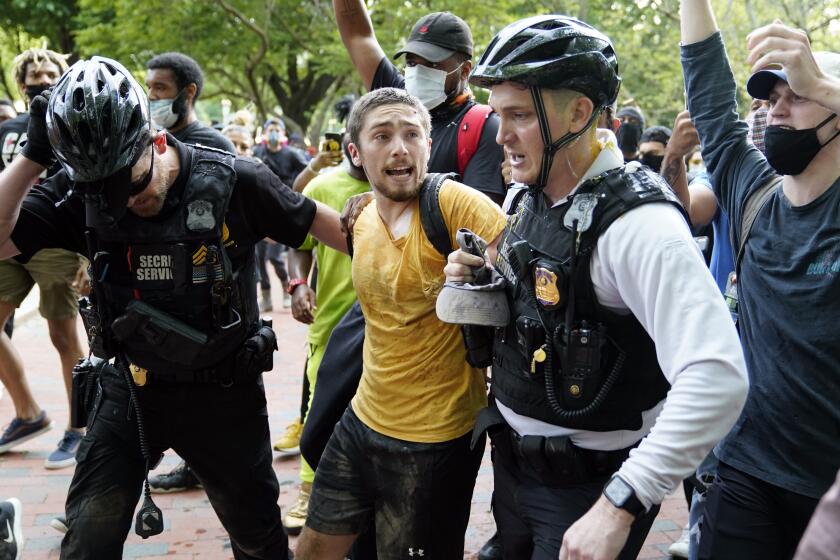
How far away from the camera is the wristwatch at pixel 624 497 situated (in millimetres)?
1845

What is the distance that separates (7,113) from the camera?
7.61 m

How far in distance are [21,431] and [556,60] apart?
473 centimetres

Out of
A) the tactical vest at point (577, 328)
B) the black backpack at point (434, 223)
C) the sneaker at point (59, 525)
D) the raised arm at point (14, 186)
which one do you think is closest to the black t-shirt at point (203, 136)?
the raised arm at point (14, 186)

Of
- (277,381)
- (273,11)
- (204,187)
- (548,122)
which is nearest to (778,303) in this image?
(548,122)

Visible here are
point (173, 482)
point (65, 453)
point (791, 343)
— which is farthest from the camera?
point (65, 453)

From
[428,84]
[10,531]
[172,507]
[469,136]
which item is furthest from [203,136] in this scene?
[10,531]

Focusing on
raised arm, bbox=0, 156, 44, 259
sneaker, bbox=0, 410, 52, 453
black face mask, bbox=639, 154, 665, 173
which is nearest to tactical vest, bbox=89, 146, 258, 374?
raised arm, bbox=0, 156, 44, 259

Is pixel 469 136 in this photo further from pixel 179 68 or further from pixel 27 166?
pixel 179 68

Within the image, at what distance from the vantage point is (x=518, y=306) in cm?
235

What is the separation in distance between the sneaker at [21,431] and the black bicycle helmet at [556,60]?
14.8 ft

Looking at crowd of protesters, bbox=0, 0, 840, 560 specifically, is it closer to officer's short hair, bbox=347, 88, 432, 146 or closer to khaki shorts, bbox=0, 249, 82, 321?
officer's short hair, bbox=347, 88, 432, 146

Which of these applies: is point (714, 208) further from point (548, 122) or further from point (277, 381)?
point (277, 381)

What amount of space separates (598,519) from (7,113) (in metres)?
7.40

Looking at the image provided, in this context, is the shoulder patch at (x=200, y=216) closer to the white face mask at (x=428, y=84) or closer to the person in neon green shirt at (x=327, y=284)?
the person in neon green shirt at (x=327, y=284)
